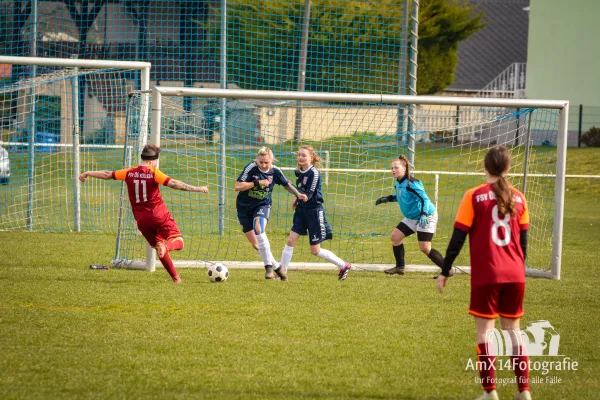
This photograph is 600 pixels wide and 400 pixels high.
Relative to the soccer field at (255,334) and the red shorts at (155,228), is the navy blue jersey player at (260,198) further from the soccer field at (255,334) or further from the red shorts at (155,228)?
the red shorts at (155,228)

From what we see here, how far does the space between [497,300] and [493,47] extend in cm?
4930

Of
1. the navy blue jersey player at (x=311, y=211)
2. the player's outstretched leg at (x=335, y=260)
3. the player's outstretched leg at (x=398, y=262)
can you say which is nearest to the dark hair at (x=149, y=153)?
the navy blue jersey player at (x=311, y=211)

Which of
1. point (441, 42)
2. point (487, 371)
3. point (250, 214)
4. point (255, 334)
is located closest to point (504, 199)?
point (487, 371)

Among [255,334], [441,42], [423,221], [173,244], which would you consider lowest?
[255,334]

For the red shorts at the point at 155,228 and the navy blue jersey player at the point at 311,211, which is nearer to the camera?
the red shorts at the point at 155,228

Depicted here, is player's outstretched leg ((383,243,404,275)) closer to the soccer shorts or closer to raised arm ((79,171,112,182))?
the soccer shorts

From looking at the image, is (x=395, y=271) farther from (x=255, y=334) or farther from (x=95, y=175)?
(x=95, y=175)

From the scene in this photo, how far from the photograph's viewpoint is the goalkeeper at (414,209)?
10336 millimetres

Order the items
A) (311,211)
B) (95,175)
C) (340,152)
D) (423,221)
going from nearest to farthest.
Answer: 1. (95,175)
2. (311,211)
3. (423,221)
4. (340,152)

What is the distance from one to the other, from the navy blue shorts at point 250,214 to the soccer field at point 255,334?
2.27 ft

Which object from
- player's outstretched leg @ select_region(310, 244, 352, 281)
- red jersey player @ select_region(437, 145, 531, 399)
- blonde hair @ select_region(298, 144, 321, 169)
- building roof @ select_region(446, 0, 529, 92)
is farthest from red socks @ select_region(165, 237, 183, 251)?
building roof @ select_region(446, 0, 529, 92)

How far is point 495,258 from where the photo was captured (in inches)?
208

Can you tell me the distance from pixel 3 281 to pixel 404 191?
5232 mm

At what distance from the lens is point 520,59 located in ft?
169
